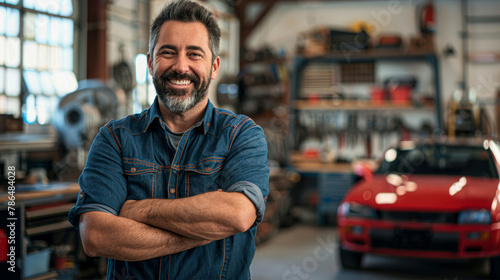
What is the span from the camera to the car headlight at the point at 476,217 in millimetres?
4523

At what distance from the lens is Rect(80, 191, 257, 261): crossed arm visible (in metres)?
1.59

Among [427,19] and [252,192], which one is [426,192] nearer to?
[252,192]

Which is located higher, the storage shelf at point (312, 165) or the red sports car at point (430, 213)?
the storage shelf at point (312, 165)

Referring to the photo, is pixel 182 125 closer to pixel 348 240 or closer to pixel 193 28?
pixel 193 28

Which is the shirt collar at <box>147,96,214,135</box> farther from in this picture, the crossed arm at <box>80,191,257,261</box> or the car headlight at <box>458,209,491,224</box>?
the car headlight at <box>458,209,491,224</box>

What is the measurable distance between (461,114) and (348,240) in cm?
403

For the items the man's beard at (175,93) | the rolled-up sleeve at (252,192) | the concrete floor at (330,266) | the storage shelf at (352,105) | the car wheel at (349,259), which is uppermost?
the storage shelf at (352,105)

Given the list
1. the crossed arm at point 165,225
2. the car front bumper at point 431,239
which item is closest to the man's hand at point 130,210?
the crossed arm at point 165,225

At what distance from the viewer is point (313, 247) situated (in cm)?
634

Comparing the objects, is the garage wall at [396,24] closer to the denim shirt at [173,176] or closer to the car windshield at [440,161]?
the car windshield at [440,161]

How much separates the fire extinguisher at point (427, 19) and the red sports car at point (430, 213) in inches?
152

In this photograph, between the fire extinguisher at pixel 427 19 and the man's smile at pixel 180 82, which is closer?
the man's smile at pixel 180 82

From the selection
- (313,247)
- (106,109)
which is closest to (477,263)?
(313,247)

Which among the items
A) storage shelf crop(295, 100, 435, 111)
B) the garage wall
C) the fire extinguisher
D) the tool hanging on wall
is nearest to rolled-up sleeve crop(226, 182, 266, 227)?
the tool hanging on wall
